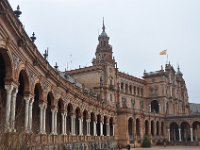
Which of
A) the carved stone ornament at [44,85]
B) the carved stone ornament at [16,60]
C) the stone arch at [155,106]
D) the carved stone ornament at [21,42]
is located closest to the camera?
the carved stone ornament at [16,60]

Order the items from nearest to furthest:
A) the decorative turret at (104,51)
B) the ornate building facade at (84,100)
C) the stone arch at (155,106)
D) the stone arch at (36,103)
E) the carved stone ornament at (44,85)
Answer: the ornate building facade at (84,100), the stone arch at (36,103), the carved stone ornament at (44,85), the decorative turret at (104,51), the stone arch at (155,106)

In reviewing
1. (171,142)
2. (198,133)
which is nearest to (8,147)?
(171,142)

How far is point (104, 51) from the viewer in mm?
76750

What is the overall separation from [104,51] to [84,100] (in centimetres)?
3430

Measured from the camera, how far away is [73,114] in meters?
38.6

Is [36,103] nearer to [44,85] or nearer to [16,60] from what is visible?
[44,85]

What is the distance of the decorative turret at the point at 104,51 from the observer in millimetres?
74738

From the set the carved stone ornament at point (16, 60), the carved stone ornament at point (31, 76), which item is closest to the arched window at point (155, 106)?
the carved stone ornament at point (31, 76)

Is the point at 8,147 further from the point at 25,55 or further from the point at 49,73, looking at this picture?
the point at 49,73

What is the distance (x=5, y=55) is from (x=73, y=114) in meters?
21.1

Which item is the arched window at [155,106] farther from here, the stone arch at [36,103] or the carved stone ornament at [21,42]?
the carved stone ornament at [21,42]

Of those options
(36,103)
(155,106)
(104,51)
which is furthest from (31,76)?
(155,106)

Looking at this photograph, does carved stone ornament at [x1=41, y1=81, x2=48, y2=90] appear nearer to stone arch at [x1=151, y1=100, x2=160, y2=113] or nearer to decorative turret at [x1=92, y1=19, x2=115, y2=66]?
decorative turret at [x1=92, y1=19, x2=115, y2=66]

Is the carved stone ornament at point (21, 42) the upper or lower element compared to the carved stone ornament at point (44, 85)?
upper
